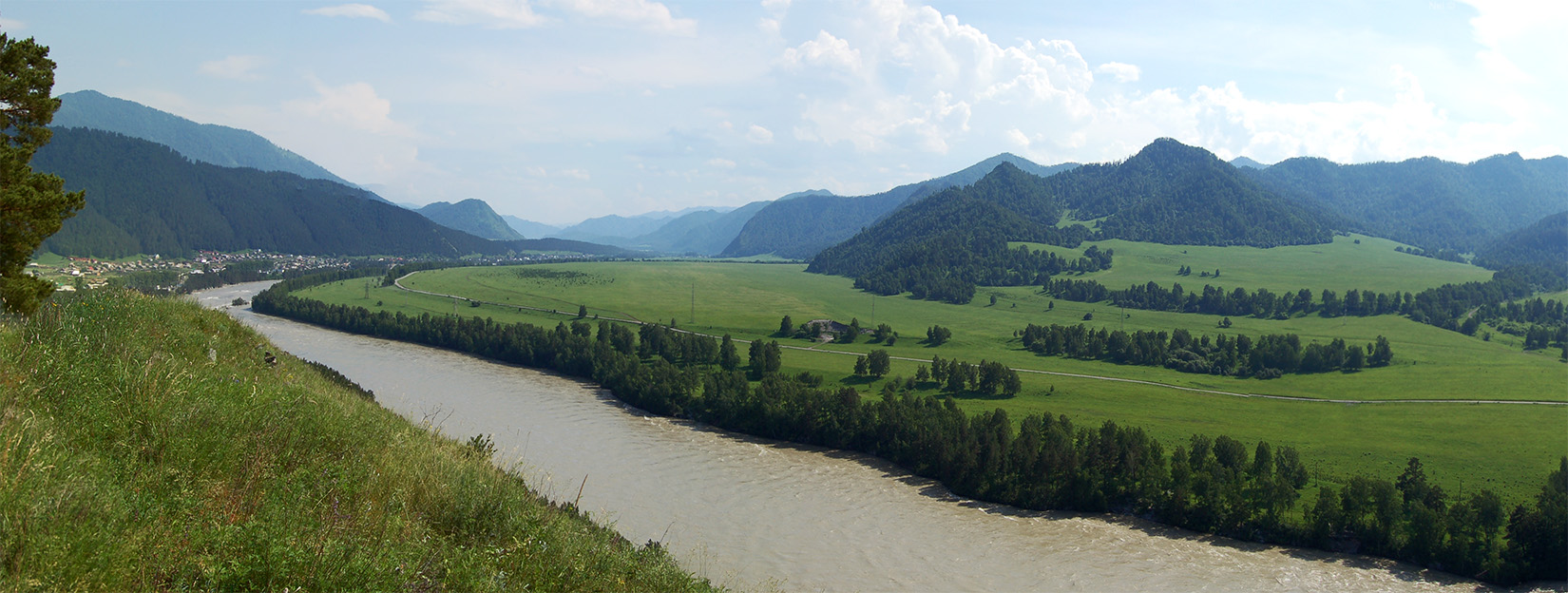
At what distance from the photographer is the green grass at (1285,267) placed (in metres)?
137

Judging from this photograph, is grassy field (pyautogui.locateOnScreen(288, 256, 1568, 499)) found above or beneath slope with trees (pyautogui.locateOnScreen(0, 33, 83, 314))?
beneath

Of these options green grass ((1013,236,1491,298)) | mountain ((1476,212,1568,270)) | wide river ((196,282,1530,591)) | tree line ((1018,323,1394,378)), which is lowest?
wide river ((196,282,1530,591))

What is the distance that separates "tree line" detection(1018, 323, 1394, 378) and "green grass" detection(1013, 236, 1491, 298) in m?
51.4

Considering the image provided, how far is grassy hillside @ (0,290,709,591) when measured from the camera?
206 inches

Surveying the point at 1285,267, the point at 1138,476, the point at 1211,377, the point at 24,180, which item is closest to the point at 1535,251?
the point at 1285,267

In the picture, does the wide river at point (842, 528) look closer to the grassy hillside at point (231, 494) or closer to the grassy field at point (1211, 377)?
the grassy hillside at point (231, 494)

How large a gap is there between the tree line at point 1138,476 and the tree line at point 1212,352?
34.2 m

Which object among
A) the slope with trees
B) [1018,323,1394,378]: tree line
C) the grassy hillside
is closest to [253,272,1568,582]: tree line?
[1018,323,1394,378]: tree line

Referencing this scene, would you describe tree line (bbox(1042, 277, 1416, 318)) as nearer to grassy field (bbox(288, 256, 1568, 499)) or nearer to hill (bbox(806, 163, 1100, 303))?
grassy field (bbox(288, 256, 1568, 499))

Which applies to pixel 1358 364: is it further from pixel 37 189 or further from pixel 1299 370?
pixel 37 189

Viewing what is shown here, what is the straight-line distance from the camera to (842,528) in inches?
1404

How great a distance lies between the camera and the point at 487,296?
12812cm

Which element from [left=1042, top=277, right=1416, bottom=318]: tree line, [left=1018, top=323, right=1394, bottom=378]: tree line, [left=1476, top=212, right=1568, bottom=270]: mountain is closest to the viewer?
[left=1018, top=323, right=1394, bottom=378]: tree line

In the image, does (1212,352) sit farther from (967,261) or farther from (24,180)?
(24,180)
